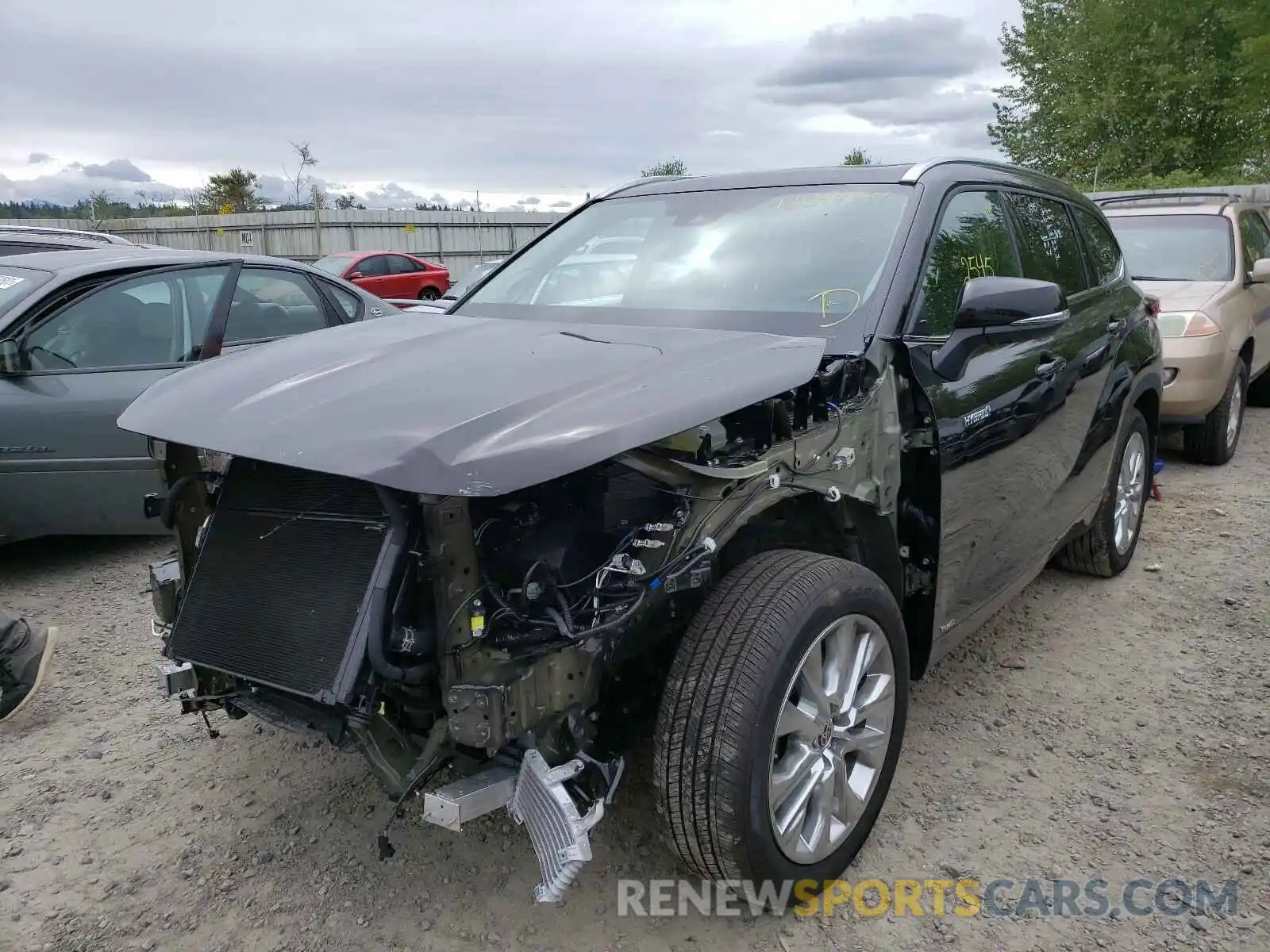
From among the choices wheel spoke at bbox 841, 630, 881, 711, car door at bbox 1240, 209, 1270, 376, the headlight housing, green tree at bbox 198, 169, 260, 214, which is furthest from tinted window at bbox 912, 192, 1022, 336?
green tree at bbox 198, 169, 260, 214

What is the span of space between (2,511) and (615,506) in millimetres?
3613

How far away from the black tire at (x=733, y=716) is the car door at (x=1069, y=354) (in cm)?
164

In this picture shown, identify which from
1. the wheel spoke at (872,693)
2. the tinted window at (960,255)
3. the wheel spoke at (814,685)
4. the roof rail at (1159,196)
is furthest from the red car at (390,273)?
the wheel spoke at (814,685)

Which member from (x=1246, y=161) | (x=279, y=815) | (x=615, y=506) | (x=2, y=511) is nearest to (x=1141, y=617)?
(x=615, y=506)

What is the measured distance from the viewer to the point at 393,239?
947 inches

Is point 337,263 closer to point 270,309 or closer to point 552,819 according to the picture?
point 270,309

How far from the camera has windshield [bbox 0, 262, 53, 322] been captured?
15.2ft

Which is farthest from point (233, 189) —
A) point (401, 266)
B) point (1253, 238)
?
point (1253, 238)

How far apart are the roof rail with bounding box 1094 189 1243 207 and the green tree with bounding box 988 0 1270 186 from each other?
15.5 meters

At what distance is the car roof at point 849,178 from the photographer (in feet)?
10.5

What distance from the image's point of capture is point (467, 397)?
2.13 metres

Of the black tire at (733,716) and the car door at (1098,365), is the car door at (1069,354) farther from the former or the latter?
the black tire at (733,716)

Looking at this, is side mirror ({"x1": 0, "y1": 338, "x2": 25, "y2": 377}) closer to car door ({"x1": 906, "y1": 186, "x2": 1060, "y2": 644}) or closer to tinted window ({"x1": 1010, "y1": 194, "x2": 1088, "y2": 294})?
car door ({"x1": 906, "y1": 186, "x2": 1060, "y2": 644})

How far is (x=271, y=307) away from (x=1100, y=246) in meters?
→ 4.43
